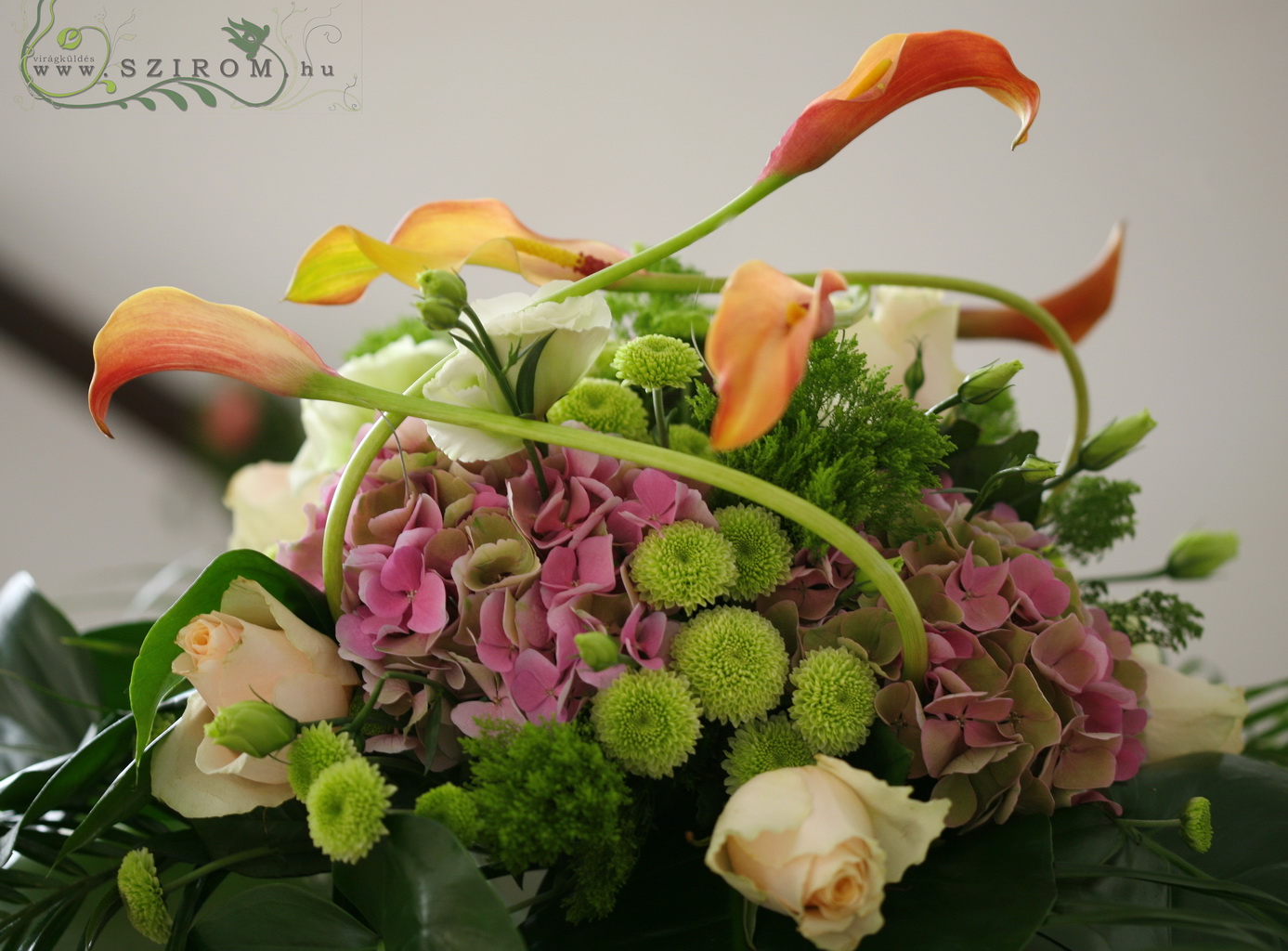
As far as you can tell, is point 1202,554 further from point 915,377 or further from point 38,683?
point 38,683

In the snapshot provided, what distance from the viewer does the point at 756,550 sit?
11.2 inches

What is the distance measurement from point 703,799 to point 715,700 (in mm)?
52

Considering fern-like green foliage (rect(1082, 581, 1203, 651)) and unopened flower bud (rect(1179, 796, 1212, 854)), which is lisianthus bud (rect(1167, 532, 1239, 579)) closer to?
fern-like green foliage (rect(1082, 581, 1203, 651))

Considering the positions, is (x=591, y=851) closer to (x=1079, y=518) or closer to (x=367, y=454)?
(x=367, y=454)

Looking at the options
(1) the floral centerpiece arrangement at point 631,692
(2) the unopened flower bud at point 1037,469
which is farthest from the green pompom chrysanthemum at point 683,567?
(2) the unopened flower bud at point 1037,469

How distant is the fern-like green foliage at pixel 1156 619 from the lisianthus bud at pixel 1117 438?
2.7 inches

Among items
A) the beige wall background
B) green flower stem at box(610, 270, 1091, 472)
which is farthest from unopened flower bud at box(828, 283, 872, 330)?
the beige wall background

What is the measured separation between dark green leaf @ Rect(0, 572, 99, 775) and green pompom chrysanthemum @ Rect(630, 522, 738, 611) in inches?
11.8

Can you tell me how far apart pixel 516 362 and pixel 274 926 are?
198 mm

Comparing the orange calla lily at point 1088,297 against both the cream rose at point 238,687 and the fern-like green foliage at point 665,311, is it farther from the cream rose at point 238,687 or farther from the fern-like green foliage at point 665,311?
the cream rose at point 238,687

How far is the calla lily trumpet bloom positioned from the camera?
320 millimetres

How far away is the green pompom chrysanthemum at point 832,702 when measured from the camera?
0.86 ft

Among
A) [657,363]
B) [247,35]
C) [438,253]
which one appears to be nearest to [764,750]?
[657,363]

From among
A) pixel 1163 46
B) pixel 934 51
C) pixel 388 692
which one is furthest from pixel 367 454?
pixel 1163 46
